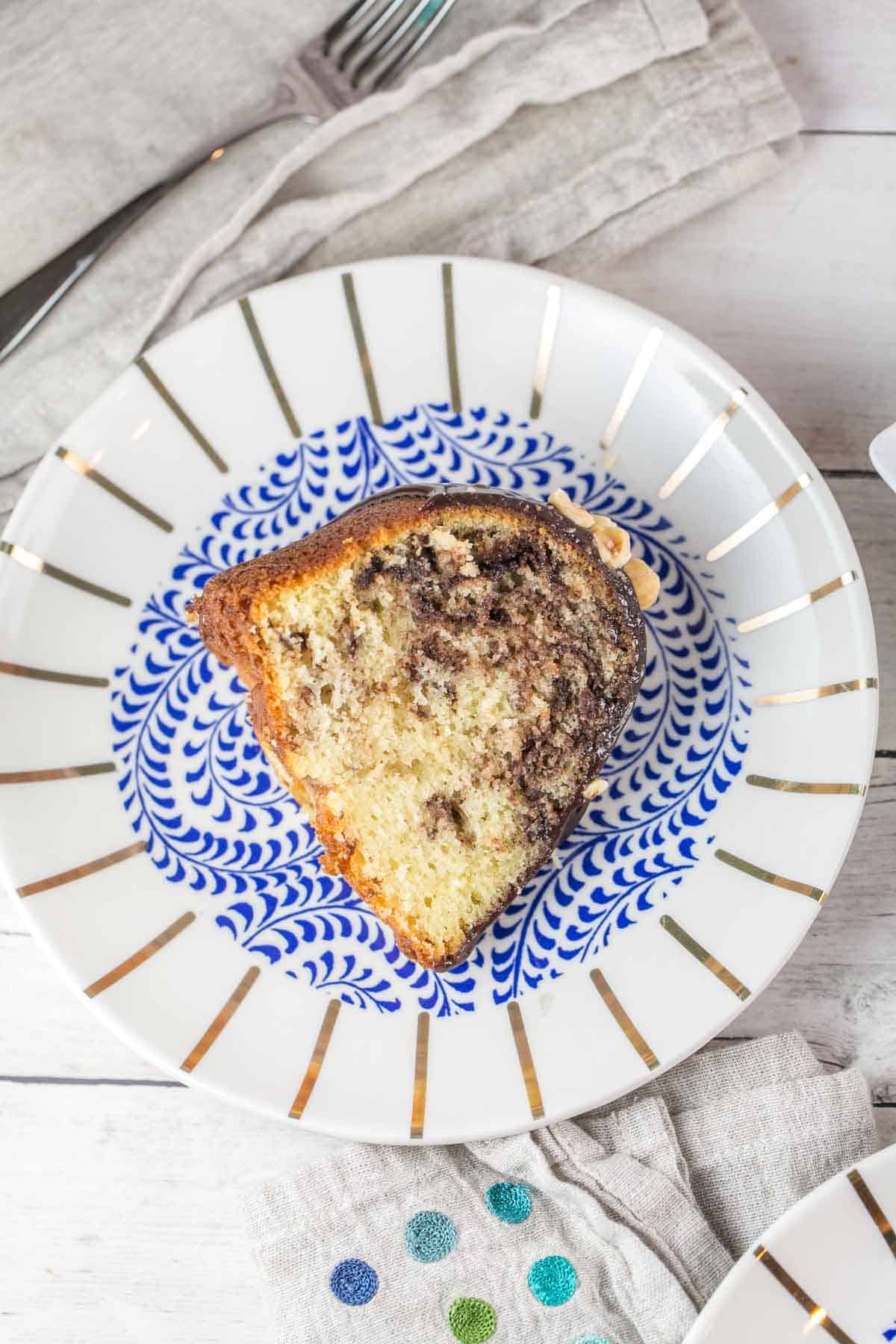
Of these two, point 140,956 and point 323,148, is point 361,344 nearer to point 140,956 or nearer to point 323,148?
point 323,148

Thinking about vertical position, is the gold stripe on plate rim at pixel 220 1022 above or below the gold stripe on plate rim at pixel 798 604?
below

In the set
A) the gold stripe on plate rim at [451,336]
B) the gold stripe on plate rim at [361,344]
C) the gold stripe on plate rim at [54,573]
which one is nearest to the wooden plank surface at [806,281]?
the gold stripe on plate rim at [451,336]

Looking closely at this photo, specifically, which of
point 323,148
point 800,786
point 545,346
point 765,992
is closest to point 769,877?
point 800,786

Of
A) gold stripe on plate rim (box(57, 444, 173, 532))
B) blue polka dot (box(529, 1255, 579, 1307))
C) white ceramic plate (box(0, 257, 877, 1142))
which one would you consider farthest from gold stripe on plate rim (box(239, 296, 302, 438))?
blue polka dot (box(529, 1255, 579, 1307))

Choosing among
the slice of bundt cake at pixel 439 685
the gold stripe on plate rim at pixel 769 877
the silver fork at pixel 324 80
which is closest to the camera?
the slice of bundt cake at pixel 439 685

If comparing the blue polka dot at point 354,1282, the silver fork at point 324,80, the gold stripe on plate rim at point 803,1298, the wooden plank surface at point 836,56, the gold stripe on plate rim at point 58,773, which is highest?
the silver fork at point 324,80

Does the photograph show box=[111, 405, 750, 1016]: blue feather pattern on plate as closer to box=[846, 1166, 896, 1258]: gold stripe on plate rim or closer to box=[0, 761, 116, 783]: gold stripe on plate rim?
box=[0, 761, 116, 783]: gold stripe on plate rim

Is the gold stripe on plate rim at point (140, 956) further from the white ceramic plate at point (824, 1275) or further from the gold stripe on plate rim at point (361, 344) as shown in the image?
the white ceramic plate at point (824, 1275)
